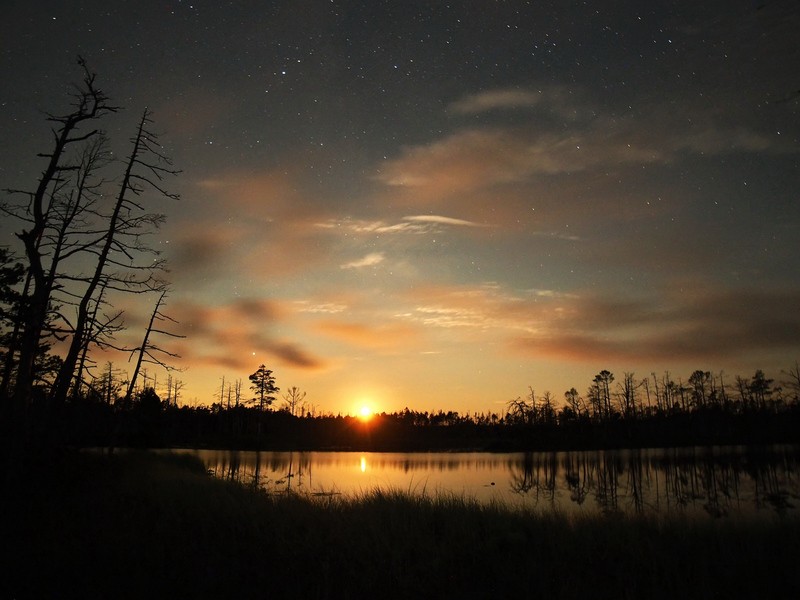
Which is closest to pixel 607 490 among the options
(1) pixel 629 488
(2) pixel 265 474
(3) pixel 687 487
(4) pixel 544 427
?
(1) pixel 629 488

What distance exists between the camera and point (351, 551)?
10422mm

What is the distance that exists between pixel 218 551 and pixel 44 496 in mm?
5706

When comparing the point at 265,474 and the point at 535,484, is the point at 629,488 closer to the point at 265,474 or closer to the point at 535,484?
the point at 535,484

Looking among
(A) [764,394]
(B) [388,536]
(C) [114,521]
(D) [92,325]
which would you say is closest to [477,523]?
(B) [388,536]

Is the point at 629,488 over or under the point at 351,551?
under

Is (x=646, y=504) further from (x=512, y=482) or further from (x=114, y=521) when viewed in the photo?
(x=114, y=521)

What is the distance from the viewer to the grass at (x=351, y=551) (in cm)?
850

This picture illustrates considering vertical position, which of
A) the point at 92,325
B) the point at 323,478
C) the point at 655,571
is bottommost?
the point at 323,478

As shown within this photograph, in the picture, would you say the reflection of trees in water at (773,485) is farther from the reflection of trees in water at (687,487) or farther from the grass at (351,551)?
the grass at (351,551)

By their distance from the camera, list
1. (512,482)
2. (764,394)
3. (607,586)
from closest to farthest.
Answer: (607,586) → (512,482) → (764,394)

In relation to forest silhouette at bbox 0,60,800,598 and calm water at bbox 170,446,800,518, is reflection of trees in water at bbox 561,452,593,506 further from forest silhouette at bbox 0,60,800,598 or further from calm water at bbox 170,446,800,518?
forest silhouette at bbox 0,60,800,598

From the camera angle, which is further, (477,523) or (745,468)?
(745,468)

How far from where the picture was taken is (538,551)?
1059 centimetres

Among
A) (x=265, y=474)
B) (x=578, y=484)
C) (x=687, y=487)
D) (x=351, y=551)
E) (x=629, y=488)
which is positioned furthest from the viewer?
(x=265, y=474)
